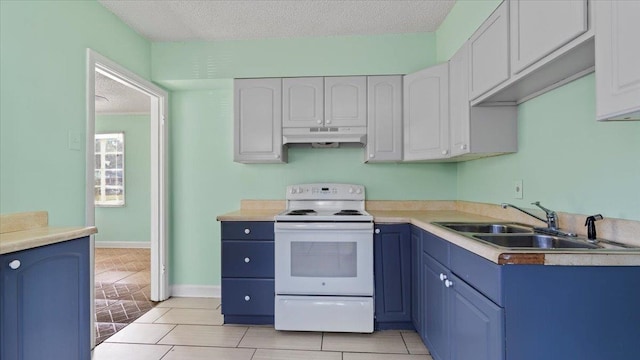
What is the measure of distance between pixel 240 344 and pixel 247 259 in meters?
0.61

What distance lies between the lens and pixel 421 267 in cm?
213

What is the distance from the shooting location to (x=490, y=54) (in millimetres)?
1681

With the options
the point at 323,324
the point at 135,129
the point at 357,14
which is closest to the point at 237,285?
the point at 323,324

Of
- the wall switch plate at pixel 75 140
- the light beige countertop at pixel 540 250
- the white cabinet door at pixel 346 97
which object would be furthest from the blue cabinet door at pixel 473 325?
the wall switch plate at pixel 75 140

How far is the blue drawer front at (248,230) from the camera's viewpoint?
247 centimetres

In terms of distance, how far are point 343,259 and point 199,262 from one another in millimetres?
1643

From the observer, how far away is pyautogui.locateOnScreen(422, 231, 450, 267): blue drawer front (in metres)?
1.67

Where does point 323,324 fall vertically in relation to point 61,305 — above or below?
below

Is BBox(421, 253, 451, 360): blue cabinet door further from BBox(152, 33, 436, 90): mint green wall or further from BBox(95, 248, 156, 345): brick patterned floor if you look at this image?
BBox(95, 248, 156, 345): brick patterned floor

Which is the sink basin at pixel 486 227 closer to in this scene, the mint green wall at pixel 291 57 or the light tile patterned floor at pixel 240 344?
the light tile patterned floor at pixel 240 344

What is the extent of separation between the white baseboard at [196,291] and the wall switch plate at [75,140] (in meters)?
1.71

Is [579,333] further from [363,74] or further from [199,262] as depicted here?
[199,262]

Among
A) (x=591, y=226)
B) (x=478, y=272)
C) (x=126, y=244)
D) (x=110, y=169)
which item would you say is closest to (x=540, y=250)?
(x=478, y=272)

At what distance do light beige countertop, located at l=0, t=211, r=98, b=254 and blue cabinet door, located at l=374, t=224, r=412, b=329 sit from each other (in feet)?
6.16
